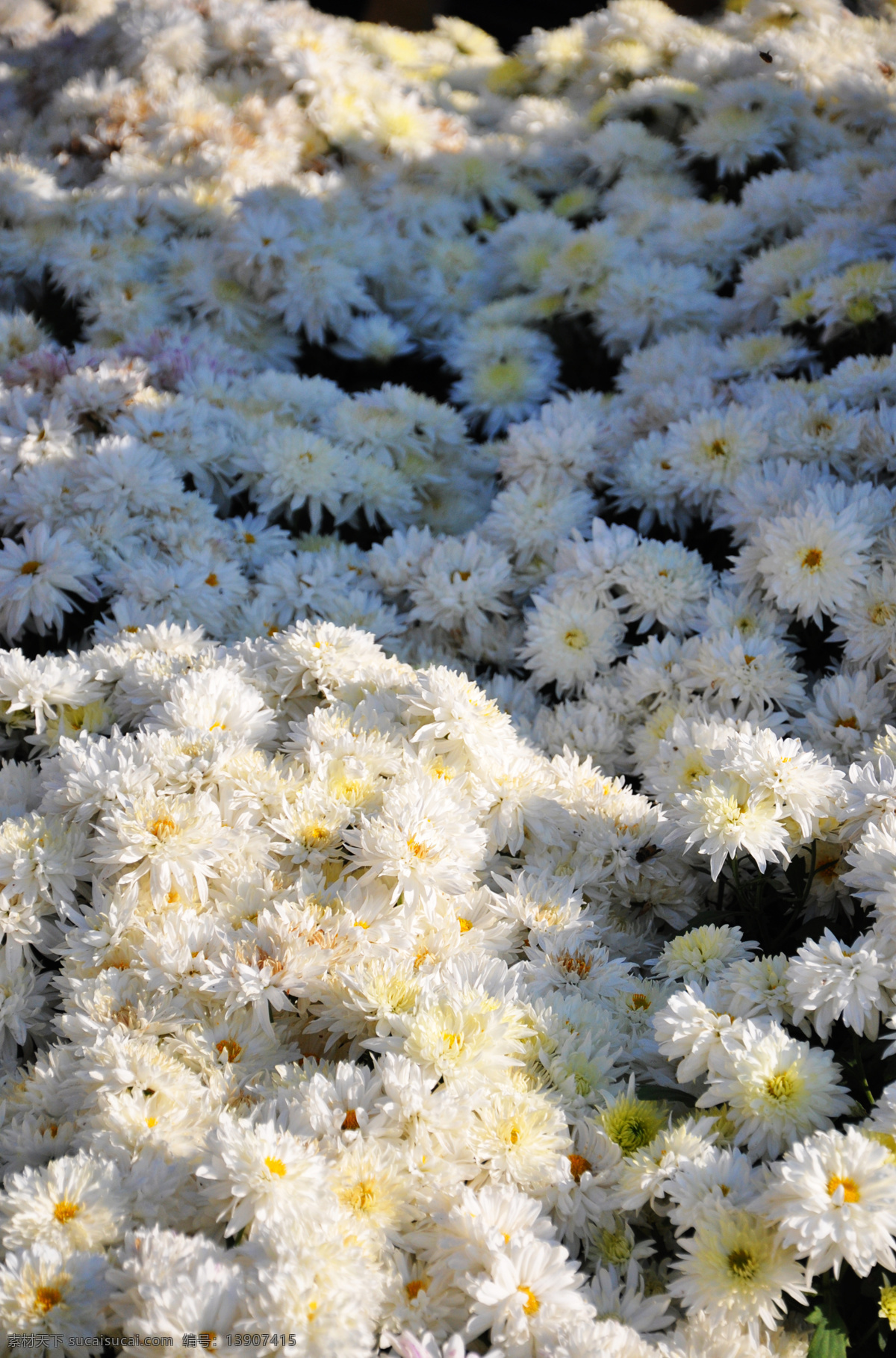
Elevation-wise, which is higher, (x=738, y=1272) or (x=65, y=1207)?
(x=738, y=1272)

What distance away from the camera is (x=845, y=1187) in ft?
3.93

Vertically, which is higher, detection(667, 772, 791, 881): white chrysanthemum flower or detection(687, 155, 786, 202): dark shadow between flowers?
detection(687, 155, 786, 202): dark shadow between flowers

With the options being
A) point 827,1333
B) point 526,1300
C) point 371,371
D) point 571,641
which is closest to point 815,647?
point 571,641

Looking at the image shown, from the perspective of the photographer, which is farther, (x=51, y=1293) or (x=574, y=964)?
(x=574, y=964)

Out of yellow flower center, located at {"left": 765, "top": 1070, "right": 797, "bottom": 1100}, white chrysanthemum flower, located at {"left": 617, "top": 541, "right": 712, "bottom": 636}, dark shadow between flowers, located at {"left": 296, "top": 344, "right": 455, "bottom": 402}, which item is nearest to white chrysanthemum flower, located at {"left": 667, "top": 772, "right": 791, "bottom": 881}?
yellow flower center, located at {"left": 765, "top": 1070, "right": 797, "bottom": 1100}

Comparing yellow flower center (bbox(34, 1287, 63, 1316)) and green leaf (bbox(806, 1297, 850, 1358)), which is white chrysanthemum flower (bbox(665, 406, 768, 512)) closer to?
green leaf (bbox(806, 1297, 850, 1358))

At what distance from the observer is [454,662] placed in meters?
2.76

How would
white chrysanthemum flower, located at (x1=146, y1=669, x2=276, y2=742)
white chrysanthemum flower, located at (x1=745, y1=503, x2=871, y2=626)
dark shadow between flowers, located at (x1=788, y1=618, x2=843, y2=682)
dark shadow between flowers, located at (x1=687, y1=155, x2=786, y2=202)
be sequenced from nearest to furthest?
white chrysanthemum flower, located at (x1=146, y1=669, x2=276, y2=742)
white chrysanthemum flower, located at (x1=745, y1=503, x2=871, y2=626)
dark shadow between flowers, located at (x1=788, y1=618, x2=843, y2=682)
dark shadow between flowers, located at (x1=687, y1=155, x2=786, y2=202)

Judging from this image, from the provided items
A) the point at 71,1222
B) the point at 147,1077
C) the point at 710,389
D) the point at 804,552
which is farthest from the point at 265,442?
the point at 71,1222

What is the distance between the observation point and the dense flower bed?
1.26 metres

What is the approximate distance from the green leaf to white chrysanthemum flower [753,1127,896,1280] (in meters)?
0.10

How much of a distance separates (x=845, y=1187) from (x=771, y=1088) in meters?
0.19

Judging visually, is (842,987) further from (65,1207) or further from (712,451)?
(712,451)

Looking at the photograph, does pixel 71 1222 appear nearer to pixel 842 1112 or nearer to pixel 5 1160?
pixel 5 1160
